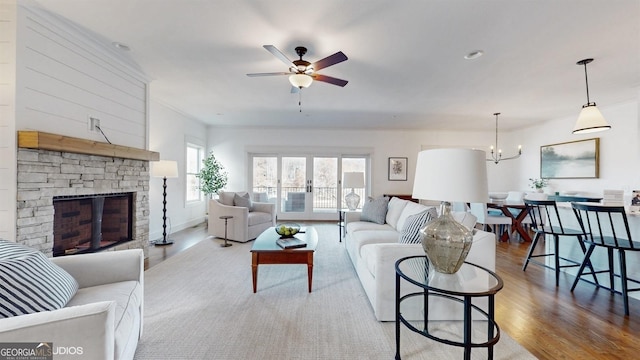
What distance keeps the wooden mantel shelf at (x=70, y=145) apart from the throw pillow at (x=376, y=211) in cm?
324

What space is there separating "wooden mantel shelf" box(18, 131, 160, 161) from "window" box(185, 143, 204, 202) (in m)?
2.73

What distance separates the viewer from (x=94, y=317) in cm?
103

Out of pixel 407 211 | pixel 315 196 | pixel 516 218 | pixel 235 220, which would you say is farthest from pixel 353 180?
pixel 516 218

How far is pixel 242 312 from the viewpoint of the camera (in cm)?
220

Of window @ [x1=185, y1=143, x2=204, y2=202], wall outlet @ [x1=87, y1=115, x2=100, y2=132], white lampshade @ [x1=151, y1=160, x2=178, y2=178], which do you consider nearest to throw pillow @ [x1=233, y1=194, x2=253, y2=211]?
white lampshade @ [x1=151, y1=160, x2=178, y2=178]

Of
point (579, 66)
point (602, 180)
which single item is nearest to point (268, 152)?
point (579, 66)

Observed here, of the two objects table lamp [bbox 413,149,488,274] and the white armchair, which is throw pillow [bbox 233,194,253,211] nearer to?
the white armchair

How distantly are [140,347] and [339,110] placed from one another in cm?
448

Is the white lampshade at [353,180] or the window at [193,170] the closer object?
the white lampshade at [353,180]

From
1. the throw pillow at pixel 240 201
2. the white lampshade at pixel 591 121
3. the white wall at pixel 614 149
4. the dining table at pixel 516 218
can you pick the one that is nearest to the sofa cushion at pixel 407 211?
the white lampshade at pixel 591 121

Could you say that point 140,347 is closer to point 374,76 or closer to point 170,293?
point 170,293

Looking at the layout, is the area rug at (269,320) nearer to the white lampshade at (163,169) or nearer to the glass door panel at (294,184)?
the white lampshade at (163,169)

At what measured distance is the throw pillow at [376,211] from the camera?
3.79 metres

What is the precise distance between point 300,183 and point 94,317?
583cm
